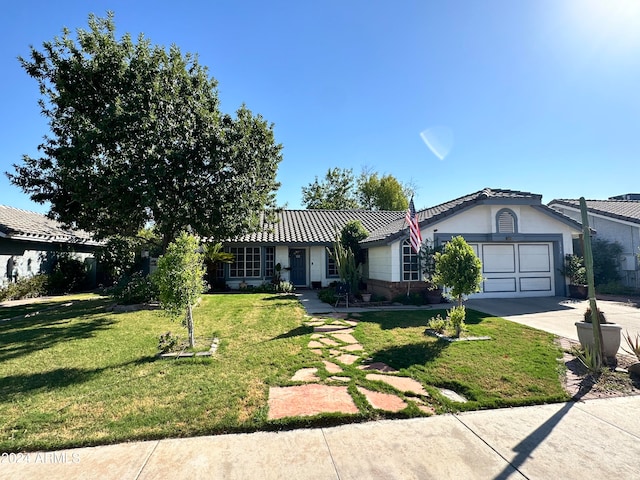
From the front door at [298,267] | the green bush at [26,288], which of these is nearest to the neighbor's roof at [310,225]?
the front door at [298,267]

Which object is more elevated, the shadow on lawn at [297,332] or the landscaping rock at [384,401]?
the shadow on lawn at [297,332]

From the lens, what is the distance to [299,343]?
7.11 meters

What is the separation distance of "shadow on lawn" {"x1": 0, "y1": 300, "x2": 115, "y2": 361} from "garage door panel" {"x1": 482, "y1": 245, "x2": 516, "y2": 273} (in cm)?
1385

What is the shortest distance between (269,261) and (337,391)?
14.1 meters

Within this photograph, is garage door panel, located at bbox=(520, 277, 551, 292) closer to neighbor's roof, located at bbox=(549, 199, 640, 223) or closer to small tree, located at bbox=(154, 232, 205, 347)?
neighbor's roof, located at bbox=(549, 199, 640, 223)

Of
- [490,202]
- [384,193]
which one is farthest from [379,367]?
[384,193]

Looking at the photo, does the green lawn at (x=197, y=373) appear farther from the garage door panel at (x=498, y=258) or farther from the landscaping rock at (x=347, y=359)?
the garage door panel at (x=498, y=258)

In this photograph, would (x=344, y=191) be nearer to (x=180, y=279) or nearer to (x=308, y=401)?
(x=180, y=279)

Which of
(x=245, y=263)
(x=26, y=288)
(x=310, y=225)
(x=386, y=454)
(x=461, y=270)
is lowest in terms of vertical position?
(x=386, y=454)

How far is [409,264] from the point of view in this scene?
12.9 metres

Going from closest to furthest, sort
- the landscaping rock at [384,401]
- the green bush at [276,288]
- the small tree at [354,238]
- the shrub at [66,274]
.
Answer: the landscaping rock at [384,401] → the small tree at [354,238] → the shrub at [66,274] → the green bush at [276,288]

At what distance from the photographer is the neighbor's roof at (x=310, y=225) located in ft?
58.8

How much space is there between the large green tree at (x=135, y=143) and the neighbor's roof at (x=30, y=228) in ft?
9.75

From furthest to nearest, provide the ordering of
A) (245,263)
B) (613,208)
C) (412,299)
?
(613,208) < (245,263) < (412,299)
